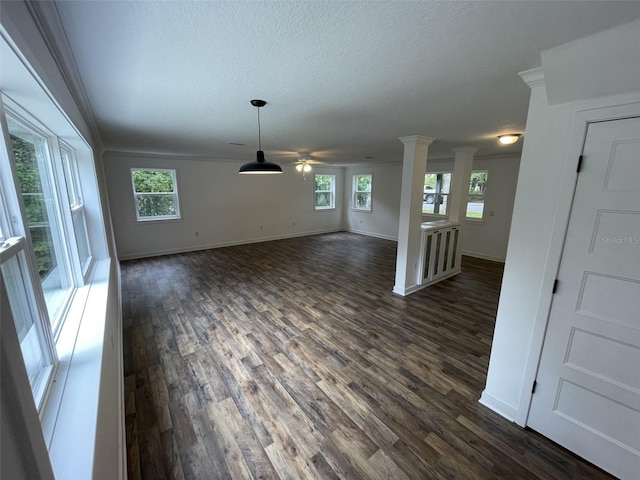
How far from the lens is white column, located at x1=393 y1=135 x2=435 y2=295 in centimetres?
375

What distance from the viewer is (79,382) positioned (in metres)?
1.20

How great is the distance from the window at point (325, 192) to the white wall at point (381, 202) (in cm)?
54

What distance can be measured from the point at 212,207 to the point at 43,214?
5.13 m

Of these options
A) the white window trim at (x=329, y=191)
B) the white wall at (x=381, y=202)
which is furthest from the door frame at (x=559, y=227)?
the white window trim at (x=329, y=191)

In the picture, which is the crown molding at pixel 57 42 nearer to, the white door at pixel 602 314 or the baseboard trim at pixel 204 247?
the white door at pixel 602 314

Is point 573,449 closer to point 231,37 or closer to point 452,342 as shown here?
point 452,342

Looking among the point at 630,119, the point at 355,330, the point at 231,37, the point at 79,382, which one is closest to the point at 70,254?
the point at 79,382

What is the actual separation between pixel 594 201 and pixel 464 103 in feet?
4.16

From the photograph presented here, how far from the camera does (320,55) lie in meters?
1.49

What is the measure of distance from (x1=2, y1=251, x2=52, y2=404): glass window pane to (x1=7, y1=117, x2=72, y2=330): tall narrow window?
30cm

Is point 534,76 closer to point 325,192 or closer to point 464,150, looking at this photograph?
point 464,150

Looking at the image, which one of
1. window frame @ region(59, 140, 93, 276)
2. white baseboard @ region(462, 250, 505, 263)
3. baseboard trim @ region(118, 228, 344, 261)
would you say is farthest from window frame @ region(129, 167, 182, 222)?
white baseboard @ region(462, 250, 505, 263)

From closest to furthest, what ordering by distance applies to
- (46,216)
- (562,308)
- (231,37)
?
1. (231,37)
2. (562,308)
3. (46,216)

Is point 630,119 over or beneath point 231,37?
beneath
